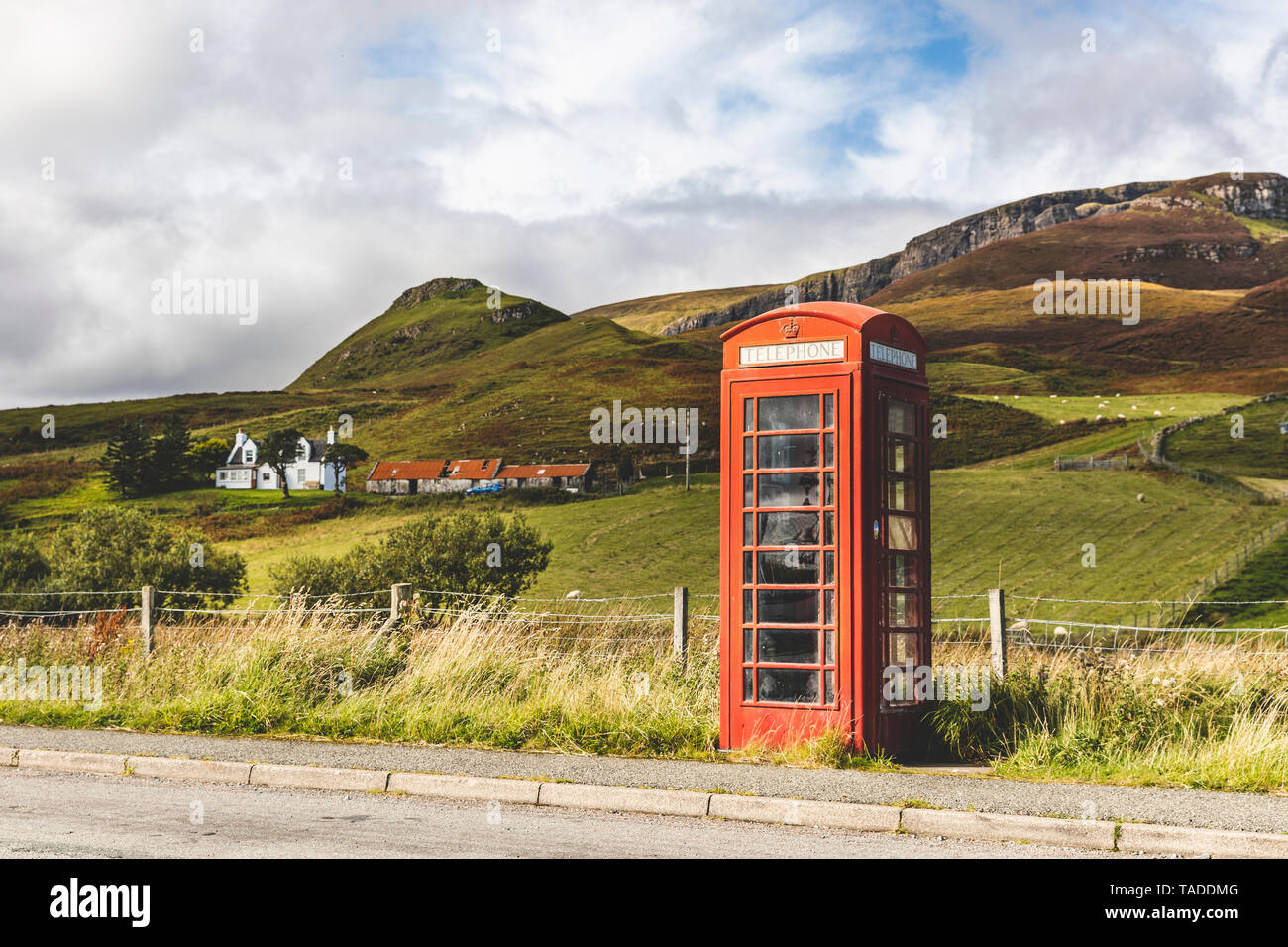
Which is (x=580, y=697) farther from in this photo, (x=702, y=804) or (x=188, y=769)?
(x=188, y=769)

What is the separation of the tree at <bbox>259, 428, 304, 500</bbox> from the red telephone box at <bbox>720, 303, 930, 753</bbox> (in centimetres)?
8632

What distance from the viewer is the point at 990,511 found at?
61.4 metres

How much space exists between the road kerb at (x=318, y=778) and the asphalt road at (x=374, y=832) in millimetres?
257

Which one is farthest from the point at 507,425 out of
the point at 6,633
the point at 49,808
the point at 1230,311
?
the point at 1230,311

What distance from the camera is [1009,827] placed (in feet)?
23.7

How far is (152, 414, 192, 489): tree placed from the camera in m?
94.6

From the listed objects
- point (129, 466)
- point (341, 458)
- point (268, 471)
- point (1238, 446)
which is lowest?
point (268, 471)

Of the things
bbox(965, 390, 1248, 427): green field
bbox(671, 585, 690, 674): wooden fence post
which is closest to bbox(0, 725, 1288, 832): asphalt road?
bbox(671, 585, 690, 674): wooden fence post

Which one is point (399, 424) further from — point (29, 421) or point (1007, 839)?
point (1007, 839)

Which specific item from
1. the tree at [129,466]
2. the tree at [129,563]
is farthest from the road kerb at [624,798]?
the tree at [129,466]

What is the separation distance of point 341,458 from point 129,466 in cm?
1669

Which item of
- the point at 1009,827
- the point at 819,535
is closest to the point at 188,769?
the point at 819,535

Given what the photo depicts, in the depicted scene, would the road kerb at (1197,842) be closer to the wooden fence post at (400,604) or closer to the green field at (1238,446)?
the wooden fence post at (400,604)

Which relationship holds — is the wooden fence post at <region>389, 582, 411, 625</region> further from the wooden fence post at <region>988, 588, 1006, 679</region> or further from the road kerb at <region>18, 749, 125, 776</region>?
the wooden fence post at <region>988, 588, 1006, 679</region>
